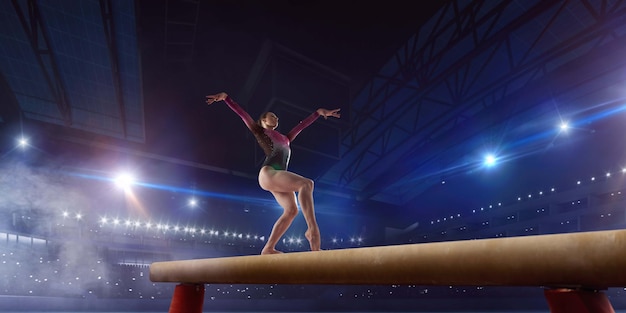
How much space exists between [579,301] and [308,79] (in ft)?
21.3

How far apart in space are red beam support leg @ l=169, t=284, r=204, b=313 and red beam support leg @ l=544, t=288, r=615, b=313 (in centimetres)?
208

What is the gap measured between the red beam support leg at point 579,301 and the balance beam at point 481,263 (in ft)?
0.06

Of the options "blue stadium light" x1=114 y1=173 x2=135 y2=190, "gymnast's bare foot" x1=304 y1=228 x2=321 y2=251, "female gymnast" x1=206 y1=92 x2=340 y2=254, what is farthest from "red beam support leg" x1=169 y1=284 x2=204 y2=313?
"blue stadium light" x1=114 y1=173 x2=135 y2=190

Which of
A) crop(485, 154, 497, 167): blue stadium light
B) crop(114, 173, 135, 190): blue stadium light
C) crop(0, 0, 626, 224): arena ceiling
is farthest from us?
crop(485, 154, 497, 167): blue stadium light

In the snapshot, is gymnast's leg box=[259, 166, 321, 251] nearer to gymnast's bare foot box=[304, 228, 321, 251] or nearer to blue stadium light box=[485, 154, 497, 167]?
gymnast's bare foot box=[304, 228, 321, 251]

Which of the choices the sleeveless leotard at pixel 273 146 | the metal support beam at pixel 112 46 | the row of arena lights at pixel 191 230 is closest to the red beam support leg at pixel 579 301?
the sleeveless leotard at pixel 273 146

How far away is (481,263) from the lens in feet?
3.85

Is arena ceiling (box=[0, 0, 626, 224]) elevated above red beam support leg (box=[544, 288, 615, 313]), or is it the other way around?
arena ceiling (box=[0, 0, 626, 224])

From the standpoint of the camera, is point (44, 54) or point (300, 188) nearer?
point (300, 188)

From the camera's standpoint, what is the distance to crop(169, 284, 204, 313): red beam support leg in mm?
2445

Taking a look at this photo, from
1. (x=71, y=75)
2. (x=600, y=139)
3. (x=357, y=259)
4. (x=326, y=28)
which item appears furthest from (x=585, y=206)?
(x=71, y=75)

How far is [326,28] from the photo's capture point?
6.36 metres

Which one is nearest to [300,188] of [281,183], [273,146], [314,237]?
[281,183]

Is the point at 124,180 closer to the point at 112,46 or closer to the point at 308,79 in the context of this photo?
the point at 112,46
